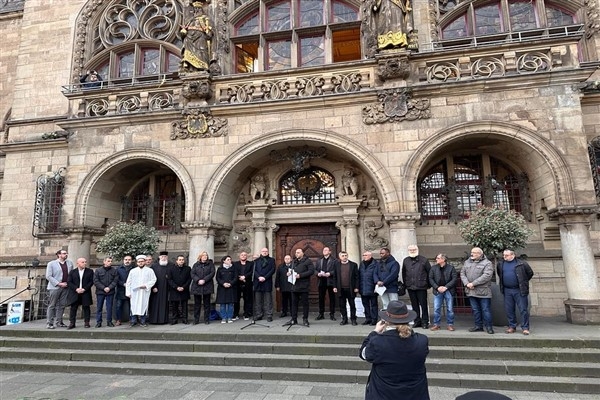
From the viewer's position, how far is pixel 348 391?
5605 mm

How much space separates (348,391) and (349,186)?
594 centimetres

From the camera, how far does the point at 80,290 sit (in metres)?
8.75

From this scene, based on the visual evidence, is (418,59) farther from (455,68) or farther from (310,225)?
(310,225)

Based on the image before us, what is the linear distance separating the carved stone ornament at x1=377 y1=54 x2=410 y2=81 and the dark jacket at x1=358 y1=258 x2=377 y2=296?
458cm

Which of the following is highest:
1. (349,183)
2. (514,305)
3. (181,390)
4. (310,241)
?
(349,183)

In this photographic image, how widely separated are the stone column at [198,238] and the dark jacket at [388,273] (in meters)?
4.48

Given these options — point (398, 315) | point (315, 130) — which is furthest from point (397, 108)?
point (398, 315)

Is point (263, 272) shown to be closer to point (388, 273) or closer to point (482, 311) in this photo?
point (388, 273)

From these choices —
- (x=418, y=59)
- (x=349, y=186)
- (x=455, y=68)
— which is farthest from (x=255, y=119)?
(x=455, y=68)

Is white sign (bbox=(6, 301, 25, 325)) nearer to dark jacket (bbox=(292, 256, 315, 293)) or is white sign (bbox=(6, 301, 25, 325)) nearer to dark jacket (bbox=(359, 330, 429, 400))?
dark jacket (bbox=(292, 256, 315, 293))

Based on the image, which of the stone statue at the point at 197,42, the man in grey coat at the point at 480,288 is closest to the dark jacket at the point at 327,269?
the man in grey coat at the point at 480,288

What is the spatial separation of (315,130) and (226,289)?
4484mm

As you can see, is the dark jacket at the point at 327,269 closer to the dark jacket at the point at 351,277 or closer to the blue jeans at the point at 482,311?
the dark jacket at the point at 351,277

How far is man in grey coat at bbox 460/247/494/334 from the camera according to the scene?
7.18m
